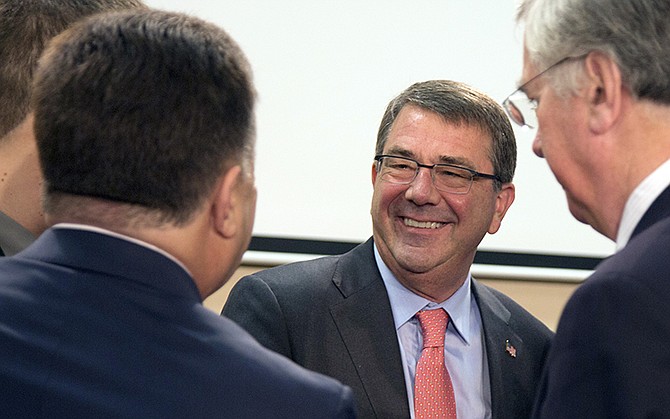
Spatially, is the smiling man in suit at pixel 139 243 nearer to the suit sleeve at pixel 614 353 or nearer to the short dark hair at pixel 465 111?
the suit sleeve at pixel 614 353

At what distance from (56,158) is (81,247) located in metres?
0.12

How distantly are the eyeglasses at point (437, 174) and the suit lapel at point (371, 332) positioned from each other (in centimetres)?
23

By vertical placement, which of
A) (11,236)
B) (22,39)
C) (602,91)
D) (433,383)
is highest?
(602,91)

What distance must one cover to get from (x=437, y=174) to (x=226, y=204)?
1.55 m

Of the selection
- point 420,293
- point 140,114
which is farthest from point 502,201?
point 140,114

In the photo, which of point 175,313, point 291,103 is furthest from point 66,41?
point 291,103

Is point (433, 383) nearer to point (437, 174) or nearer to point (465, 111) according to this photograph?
point (437, 174)

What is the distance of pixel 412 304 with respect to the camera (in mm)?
2615

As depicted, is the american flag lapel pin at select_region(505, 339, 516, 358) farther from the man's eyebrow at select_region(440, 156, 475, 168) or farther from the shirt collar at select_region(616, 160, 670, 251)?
the shirt collar at select_region(616, 160, 670, 251)

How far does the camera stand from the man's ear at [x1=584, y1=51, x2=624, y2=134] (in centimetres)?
135

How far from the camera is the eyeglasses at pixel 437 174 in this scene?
2703mm

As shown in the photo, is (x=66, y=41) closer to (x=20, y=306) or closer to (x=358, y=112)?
(x=20, y=306)

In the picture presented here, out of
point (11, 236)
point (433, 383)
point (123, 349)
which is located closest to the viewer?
point (123, 349)

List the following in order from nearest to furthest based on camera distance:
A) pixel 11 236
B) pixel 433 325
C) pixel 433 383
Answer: pixel 11 236, pixel 433 383, pixel 433 325
